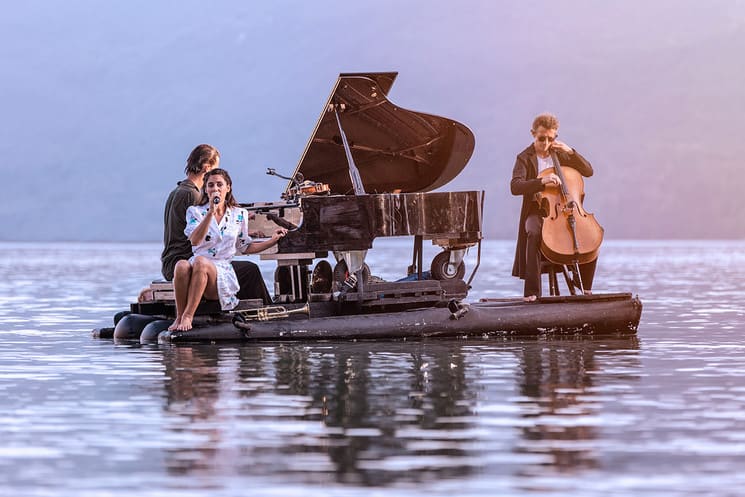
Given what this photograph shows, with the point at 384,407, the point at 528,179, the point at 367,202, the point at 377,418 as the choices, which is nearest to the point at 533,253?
the point at 528,179

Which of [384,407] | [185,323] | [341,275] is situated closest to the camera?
[384,407]

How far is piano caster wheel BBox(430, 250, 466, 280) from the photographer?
1359cm

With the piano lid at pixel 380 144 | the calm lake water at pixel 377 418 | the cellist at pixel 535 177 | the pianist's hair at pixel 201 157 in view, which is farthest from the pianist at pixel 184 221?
the cellist at pixel 535 177

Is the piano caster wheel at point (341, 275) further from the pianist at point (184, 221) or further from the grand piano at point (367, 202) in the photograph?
the pianist at point (184, 221)

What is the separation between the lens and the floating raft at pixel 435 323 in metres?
12.6

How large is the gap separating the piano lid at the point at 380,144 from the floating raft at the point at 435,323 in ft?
5.79

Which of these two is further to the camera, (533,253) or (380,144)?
(380,144)

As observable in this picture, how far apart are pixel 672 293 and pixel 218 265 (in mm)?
14991

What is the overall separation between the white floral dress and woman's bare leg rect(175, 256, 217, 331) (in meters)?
0.06

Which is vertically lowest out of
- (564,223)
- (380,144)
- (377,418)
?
(377,418)

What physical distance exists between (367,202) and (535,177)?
4.88 feet

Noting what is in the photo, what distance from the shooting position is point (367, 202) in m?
12.8

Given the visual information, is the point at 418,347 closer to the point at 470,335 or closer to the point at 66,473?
the point at 470,335

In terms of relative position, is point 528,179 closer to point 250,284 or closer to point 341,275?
point 341,275
